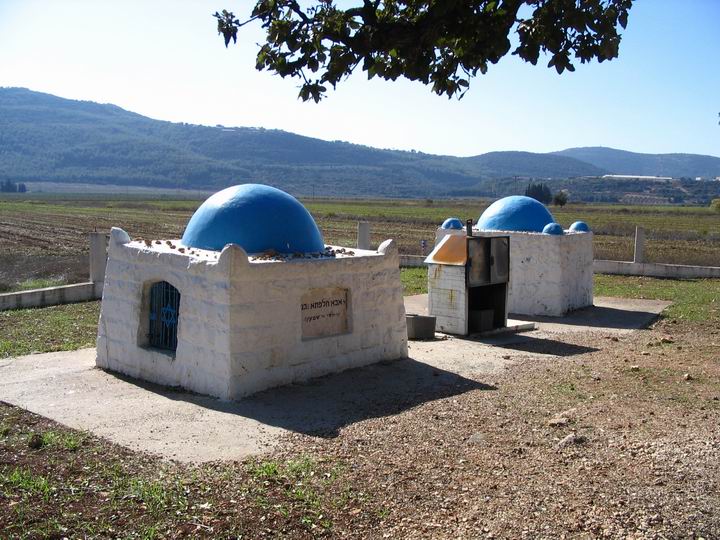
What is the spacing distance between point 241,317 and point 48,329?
6.98m

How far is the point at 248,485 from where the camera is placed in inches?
264

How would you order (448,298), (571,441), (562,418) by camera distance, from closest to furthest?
(571,441), (562,418), (448,298)

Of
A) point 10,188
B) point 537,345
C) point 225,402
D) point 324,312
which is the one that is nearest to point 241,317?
point 225,402

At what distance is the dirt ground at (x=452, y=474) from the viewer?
579cm

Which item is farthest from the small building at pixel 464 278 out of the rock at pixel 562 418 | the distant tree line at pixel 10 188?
the distant tree line at pixel 10 188

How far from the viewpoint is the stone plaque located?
1069 cm

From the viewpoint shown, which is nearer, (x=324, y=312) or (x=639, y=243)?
(x=324, y=312)

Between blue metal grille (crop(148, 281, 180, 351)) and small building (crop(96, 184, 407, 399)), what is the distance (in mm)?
16

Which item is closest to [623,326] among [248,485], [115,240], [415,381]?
[415,381]

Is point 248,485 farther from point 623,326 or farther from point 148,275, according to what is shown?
point 623,326

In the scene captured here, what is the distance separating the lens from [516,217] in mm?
18609

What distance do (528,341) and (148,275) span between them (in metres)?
7.20

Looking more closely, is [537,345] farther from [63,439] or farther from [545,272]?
[63,439]

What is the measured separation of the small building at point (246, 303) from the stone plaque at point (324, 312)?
0.05 feet
